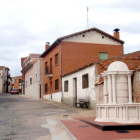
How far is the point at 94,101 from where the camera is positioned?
1688cm

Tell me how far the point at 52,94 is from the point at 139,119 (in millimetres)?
19676

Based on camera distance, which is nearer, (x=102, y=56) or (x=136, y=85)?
(x=136, y=85)

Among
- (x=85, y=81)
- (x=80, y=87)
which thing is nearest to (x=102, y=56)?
(x=80, y=87)

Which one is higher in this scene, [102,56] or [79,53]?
[79,53]

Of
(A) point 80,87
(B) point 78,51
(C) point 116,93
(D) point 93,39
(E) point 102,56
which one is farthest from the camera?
(E) point 102,56

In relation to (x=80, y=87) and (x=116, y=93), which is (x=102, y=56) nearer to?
(x=80, y=87)

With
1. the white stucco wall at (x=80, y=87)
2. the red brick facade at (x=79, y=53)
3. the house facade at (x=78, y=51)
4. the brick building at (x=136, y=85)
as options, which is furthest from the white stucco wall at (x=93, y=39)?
the brick building at (x=136, y=85)

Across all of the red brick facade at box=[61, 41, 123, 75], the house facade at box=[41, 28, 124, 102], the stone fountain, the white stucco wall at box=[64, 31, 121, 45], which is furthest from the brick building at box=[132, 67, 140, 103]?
the white stucco wall at box=[64, 31, 121, 45]

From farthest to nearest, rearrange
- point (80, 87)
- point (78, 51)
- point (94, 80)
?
point (78, 51), point (80, 87), point (94, 80)

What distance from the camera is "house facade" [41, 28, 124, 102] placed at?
25500 mm

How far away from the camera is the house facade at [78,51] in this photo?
1004 inches

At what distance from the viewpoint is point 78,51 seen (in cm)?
2611

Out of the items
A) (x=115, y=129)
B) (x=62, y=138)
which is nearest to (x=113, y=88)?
(x=115, y=129)

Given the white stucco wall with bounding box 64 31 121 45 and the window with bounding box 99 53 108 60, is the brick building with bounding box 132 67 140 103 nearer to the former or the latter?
the white stucco wall with bounding box 64 31 121 45
